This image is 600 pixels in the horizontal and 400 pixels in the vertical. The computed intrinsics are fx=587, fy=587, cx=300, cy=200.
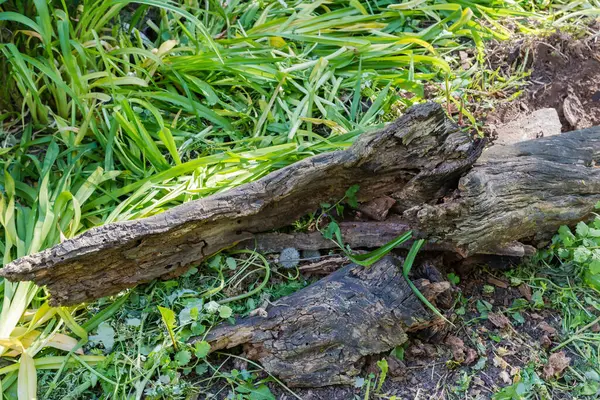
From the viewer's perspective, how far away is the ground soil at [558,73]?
3020 mm

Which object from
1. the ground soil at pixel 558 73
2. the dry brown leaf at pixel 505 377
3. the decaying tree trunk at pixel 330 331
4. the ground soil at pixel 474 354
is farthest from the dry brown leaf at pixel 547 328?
the ground soil at pixel 558 73

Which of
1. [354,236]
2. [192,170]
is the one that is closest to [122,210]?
[192,170]

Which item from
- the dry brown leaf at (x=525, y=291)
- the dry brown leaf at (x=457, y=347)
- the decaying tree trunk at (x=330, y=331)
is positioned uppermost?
the decaying tree trunk at (x=330, y=331)

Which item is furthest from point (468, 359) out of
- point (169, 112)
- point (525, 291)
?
point (169, 112)

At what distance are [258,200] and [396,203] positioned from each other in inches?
21.2

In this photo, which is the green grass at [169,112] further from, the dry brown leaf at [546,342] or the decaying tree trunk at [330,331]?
the dry brown leaf at [546,342]

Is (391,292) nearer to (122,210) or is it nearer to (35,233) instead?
(122,210)

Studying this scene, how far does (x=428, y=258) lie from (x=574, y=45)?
6.03ft

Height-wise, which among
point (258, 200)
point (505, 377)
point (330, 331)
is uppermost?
point (258, 200)

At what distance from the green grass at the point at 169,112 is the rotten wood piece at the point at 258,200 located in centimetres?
12

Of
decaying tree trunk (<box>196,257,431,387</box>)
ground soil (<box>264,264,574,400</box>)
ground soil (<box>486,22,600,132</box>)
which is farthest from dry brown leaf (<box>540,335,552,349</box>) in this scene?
ground soil (<box>486,22,600,132</box>)

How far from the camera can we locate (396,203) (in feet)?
7.46

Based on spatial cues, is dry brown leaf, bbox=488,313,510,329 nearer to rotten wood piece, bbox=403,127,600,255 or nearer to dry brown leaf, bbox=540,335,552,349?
dry brown leaf, bbox=540,335,552,349

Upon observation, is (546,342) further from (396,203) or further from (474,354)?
(396,203)
